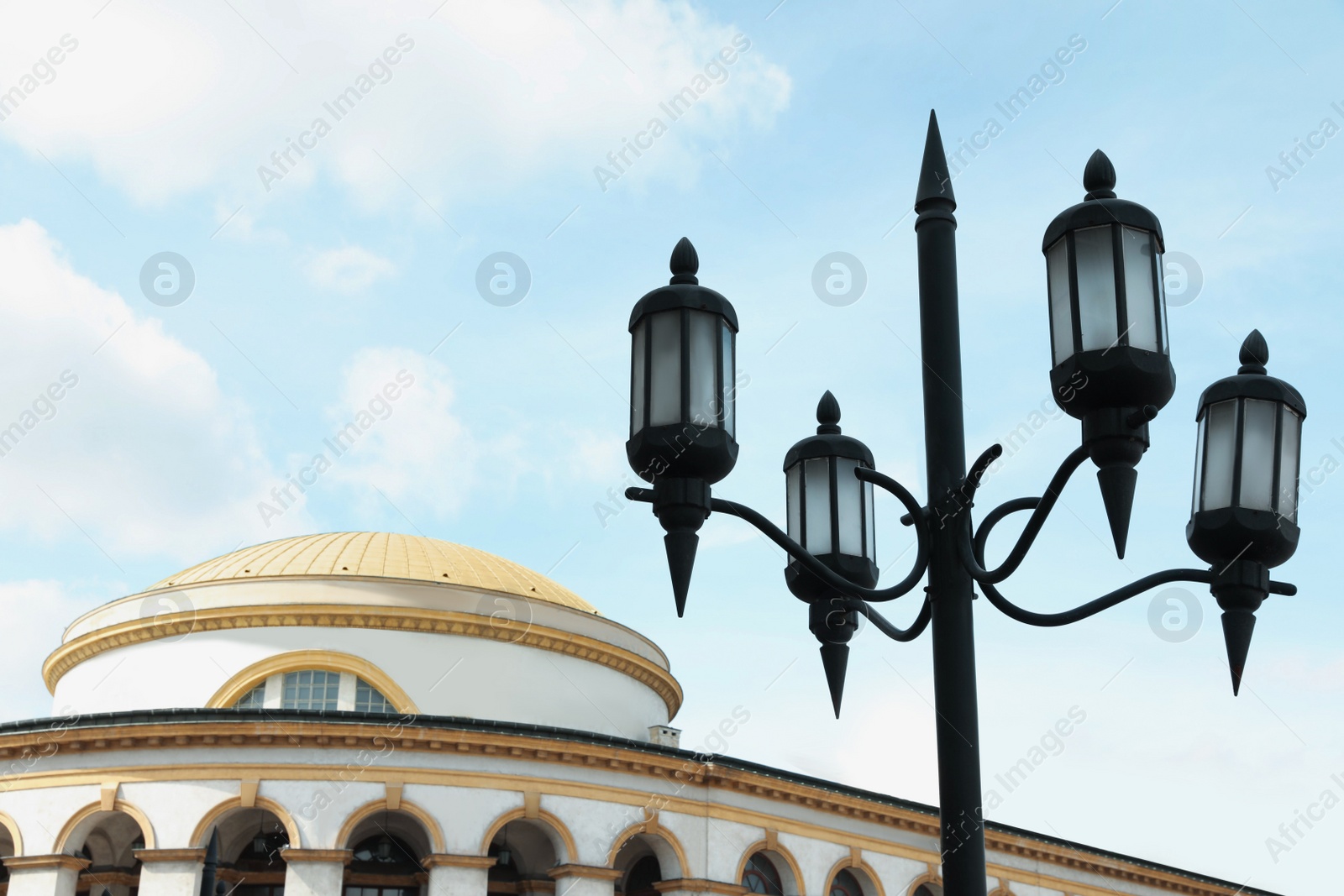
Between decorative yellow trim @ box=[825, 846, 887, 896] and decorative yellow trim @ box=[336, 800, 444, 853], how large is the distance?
916 cm

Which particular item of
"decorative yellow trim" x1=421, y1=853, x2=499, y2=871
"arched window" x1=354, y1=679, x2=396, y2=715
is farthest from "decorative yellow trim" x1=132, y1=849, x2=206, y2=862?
"arched window" x1=354, y1=679, x2=396, y2=715

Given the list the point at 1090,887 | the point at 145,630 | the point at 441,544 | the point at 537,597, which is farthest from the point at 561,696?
the point at 1090,887

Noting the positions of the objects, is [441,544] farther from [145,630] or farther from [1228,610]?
[1228,610]

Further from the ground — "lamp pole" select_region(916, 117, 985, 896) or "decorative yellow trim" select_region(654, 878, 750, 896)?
"decorative yellow trim" select_region(654, 878, 750, 896)

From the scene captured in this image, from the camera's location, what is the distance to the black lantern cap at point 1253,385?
21.4 feet

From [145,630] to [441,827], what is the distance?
1118 centimetres

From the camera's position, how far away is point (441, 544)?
37.1 metres

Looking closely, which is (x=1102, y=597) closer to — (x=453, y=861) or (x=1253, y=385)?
(x=1253, y=385)

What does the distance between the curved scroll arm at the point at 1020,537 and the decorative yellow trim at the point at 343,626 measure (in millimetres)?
25834

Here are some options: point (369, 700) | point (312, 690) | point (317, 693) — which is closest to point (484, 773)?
point (369, 700)

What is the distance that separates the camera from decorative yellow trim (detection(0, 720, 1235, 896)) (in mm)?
24344

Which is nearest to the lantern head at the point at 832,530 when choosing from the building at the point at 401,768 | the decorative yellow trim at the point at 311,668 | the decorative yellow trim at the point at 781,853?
the building at the point at 401,768

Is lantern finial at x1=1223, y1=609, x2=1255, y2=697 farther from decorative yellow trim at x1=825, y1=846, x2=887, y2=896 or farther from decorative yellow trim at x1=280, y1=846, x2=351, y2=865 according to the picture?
decorative yellow trim at x1=825, y1=846, x2=887, y2=896

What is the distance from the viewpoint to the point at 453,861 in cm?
2444
